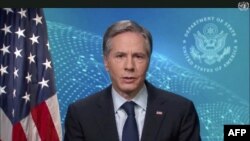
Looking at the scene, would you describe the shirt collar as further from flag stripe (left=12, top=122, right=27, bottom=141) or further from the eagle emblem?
flag stripe (left=12, top=122, right=27, bottom=141)

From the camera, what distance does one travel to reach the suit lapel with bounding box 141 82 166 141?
1699 mm

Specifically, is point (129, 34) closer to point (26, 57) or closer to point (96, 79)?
point (96, 79)

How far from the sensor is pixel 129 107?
181 cm

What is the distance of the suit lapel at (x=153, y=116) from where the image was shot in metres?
1.70

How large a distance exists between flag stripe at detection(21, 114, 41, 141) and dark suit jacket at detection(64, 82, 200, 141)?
0.96 metres

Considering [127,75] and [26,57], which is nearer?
[127,75]

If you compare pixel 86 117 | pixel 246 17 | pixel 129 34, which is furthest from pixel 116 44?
pixel 246 17

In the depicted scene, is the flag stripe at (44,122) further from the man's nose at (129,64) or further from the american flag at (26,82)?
the man's nose at (129,64)

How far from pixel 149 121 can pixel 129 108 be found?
13 cm

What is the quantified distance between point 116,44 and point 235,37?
121cm

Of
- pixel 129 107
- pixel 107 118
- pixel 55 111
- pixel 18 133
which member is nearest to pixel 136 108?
pixel 129 107

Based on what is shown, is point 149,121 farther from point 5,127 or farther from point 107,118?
point 5,127

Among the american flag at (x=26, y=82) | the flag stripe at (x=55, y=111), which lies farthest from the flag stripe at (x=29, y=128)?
the flag stripe at (x=55, y=111)

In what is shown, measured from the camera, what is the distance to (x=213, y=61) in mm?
2713
